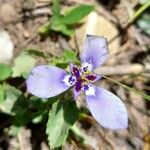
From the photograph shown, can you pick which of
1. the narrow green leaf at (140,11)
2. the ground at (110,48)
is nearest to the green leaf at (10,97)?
the ground at (110,48)

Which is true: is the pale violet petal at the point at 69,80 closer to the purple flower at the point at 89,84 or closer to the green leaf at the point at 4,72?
the purple flower at the point at 89,84

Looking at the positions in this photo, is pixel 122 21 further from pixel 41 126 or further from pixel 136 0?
pixel 41 126

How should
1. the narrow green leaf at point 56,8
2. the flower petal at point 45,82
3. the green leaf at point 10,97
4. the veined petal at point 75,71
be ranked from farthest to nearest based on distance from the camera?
the narrow green leaf at point 56,8, the green leaf at point 10,97, the veined petal at point 75,71, the flower petal at point 45,82

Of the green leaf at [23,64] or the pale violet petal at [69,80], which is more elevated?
the pale violet petal at [69,80]

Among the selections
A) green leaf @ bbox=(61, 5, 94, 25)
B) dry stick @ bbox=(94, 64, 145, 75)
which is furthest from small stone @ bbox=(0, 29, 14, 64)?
dry stick @ bbox=(94, 64, 145, 75)

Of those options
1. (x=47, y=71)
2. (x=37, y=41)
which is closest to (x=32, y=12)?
(x=37, y=41)

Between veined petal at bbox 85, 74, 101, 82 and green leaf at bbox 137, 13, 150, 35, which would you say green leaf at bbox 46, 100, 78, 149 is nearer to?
veined petal at bbox 85, 74, 101, 82
